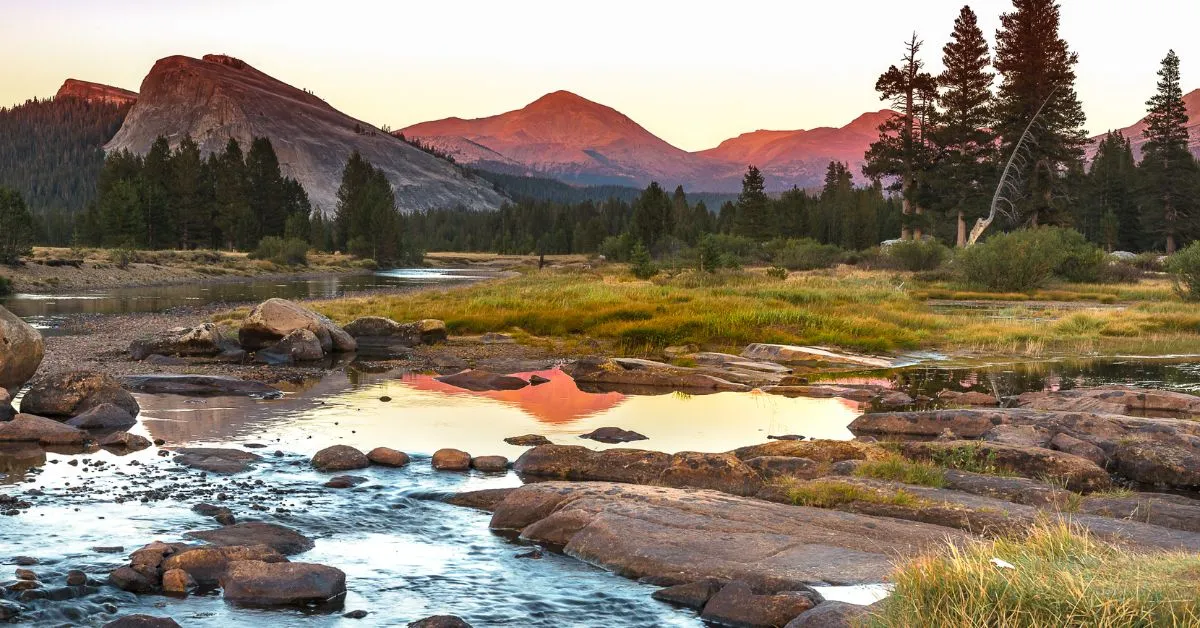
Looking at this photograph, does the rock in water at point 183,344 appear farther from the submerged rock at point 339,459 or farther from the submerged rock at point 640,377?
the submerged rock at point 339,459

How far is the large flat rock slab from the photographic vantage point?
10.9 metres

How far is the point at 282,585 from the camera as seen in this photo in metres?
10.5

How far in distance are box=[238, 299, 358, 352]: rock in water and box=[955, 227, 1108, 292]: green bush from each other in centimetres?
3895

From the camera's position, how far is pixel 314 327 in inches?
1362

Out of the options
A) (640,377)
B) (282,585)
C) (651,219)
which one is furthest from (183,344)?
(651,219)

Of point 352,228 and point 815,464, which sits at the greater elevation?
point 352,228

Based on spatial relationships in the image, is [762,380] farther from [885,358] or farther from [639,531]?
[639,531]

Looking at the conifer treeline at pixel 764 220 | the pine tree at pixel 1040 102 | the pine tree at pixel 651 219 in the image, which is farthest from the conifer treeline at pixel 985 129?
the pine tree at pixel 651 219

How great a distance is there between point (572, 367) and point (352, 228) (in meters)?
119

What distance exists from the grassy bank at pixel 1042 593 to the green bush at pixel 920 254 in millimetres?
64910

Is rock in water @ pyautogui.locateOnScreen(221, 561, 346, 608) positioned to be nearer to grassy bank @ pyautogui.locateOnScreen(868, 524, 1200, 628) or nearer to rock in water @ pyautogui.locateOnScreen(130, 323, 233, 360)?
grassy bank @ pyautogui.locateOnScreen(868, 524, 1200, 628)

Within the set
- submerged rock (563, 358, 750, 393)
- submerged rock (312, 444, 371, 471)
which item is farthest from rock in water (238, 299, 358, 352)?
submerged rock (312, 444, 371, 471)

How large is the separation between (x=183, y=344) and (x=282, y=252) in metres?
86.0

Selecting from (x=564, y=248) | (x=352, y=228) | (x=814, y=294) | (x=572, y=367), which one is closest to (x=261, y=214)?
(x=352, y=228)
